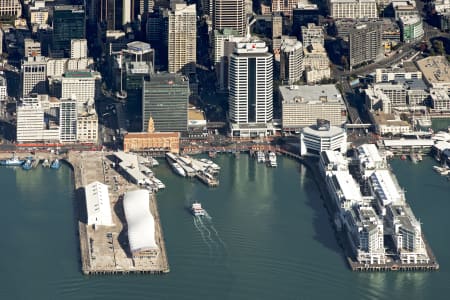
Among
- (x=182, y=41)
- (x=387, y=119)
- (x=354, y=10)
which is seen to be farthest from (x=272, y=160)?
(x=354, y=10)

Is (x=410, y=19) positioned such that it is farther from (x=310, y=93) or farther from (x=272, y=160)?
(x=272, y=160)

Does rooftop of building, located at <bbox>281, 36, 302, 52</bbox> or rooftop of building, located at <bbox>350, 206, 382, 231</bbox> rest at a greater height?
rooftop of building, located at <bbox>281, 36, 302, 52</bbox>

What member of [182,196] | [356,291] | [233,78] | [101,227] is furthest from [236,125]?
[356,291]

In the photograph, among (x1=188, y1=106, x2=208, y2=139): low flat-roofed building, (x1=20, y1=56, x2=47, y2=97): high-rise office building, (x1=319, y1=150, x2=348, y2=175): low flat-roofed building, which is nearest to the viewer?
(x1=319, y1=150, x2=348, y2=175): low flat-roofed building

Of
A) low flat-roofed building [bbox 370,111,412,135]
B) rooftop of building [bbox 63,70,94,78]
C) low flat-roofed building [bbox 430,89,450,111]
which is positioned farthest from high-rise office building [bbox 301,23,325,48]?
rooftop of building [bbox 63,70,94,78]

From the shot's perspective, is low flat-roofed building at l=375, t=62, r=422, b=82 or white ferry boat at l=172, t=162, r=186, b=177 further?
low flat-roofed building at l=375, t=62, r=422, b=82

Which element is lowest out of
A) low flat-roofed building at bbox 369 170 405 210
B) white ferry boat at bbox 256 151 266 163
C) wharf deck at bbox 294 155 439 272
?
wharf deck at bbox 294 155 439 272

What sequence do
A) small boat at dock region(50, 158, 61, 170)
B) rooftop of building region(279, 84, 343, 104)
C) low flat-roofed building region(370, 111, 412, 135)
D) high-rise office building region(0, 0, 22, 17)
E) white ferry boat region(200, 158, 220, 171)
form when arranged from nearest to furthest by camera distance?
white ferry boat region(200, 158, 220, 171)
small boat at dock region(50, 158, 61, 170)
low flat-roofed building region(370, 111, 412, 135)
rooftop of building region(279, 84, 343, 104)
high-rise office building region(0, 0, 22, 17)

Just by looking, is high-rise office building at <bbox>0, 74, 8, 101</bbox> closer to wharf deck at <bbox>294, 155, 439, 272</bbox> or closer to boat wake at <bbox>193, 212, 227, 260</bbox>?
boat wake at <bbox>193, 212, 227, 260</bbox>

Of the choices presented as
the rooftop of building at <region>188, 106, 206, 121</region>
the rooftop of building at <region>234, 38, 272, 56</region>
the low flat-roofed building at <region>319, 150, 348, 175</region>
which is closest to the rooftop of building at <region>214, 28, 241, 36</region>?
the rooftop of building at <region>188, 106, 206, 121</region>
